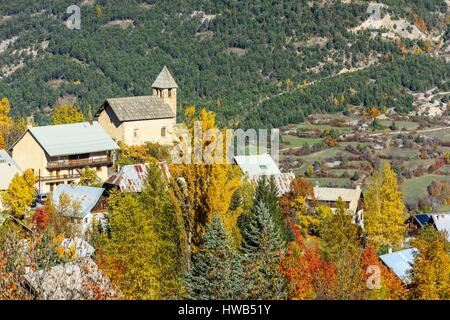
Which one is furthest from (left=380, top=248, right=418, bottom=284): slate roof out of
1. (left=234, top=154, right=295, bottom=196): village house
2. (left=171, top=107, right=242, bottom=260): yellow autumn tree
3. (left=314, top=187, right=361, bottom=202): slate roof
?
(left=314, top=187, right=361, bottom=202): slate roof

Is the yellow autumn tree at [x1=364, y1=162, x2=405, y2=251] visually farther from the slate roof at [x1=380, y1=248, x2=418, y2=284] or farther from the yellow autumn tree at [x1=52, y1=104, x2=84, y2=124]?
the yellow autumn tree at [x1=52, y1=104, x2=84, y2=124]

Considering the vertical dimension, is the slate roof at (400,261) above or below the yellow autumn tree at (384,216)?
below

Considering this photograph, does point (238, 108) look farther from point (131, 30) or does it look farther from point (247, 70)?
point (131, 30)

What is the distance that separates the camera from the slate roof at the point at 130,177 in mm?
60344

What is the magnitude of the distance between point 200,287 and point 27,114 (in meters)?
70.1

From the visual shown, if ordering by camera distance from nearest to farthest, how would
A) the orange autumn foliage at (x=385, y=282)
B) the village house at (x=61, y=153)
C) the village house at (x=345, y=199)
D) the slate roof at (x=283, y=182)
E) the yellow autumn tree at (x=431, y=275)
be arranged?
1. the orange autumn foliage at (x=385, y=282)
2. the yellow autumn tree at (x=431, y=275)
3. the slate roof at (x=283, y=182)
4. the village house at (x=61, y=153)
5. the village house at (x=345, y=199)

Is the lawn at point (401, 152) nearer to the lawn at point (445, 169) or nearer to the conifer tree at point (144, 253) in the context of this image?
the lawn at point (445, 169)

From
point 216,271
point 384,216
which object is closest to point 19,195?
point 384,216

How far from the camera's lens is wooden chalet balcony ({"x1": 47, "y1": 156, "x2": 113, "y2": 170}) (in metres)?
65.8

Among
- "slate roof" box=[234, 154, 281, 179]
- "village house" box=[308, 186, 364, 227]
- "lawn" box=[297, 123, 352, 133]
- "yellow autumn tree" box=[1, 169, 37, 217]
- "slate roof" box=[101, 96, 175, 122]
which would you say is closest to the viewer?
"yellow autumn tree" box=[1, 169, 37, 217]

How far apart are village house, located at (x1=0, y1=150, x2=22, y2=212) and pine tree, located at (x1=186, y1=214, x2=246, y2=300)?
24.4 meters

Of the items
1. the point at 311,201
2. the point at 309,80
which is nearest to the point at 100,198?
the point at 311,201

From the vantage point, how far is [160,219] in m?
43.9

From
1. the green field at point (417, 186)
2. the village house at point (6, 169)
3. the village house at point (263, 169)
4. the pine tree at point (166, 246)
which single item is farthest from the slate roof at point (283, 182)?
the pine tree at point (166, 246)
